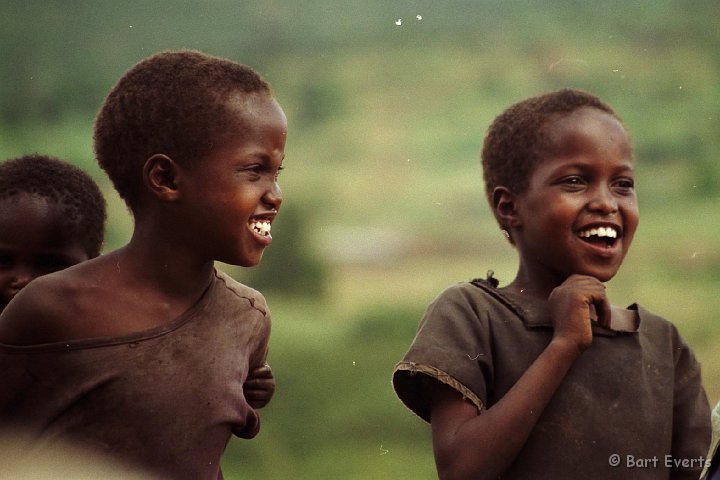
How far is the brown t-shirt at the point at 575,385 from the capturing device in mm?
2592

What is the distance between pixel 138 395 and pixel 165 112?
678 millimetres

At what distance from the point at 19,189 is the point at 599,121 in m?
1.58

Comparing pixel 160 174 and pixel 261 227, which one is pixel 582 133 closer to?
pixel 261 227

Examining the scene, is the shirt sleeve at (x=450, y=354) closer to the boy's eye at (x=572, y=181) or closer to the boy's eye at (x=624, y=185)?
the boy's eye at (x=572, y=181)

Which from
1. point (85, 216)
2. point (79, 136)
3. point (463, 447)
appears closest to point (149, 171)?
point (85, 216)

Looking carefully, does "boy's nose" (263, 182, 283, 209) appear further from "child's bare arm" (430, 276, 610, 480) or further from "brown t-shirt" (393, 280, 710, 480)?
"child's bare arm" (430, 276, 610, 480)

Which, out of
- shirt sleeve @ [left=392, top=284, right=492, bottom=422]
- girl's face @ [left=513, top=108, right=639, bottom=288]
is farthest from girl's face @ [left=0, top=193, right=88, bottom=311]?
girl's face @ [left=513, top=108, right=639, bottom=288]

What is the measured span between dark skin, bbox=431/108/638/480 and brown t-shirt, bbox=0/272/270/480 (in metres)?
0.55

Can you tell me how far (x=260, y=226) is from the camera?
8.49 feet

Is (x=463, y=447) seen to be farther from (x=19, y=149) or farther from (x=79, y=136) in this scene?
(x=19, y=149)

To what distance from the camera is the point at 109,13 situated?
15.6 ft

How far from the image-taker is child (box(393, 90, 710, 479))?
2.56 meters
